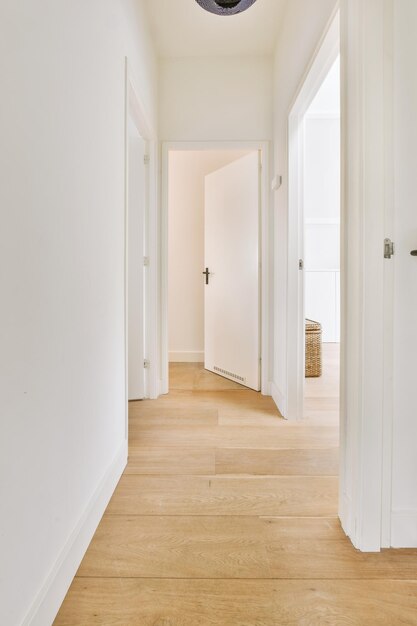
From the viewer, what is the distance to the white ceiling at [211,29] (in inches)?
94.0

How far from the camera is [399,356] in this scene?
120 centimetres

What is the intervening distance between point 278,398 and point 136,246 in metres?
1.49

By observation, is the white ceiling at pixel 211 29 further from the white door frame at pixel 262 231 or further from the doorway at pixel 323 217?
the doorway at pixel 323 217

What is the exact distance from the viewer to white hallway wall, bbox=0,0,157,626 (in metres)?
0.78

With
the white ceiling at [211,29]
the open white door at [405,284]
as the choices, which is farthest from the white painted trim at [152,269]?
the open white door at [405,284]

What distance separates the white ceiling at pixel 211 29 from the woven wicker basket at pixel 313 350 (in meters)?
2.29

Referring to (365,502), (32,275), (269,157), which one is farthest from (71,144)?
(269,157)

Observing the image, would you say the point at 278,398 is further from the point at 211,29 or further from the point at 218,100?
the point at 211,29

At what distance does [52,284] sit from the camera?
3.22 ft

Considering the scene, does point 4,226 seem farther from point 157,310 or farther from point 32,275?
point 157,310

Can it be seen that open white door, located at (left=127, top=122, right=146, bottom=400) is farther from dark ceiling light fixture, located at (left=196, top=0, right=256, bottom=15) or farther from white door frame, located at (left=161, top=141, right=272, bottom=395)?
dark ceiling light fixture, located at (left=196, top=0, right=256, bottom=15)

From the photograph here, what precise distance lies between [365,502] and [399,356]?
1.60 feet

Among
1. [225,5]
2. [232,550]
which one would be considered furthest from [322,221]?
[232,550]

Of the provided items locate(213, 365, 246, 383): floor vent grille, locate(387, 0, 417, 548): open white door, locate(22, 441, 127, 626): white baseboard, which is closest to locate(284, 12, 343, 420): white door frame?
locate(213, 365, 246, 383): floor vent grille
